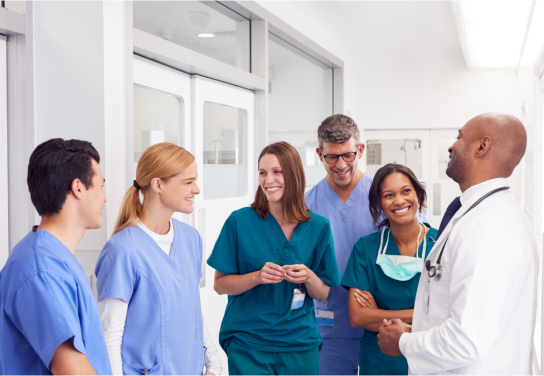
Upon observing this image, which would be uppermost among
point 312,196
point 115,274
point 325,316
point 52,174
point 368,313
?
point 52,174

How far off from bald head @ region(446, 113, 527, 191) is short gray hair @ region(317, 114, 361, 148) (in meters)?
0.73

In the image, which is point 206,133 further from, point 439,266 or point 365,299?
point 439,266

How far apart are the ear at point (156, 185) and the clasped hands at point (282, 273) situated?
0.43 meters

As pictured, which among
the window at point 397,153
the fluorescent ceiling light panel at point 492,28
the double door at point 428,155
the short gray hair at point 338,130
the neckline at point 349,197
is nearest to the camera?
the short gray hair at point 338,130

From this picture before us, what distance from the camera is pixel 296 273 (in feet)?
5.17

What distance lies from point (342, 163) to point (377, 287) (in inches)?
23.0

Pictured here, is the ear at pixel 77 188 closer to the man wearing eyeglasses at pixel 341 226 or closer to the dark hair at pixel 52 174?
the dark hair at pixel 52 174

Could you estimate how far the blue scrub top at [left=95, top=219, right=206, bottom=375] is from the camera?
129cm

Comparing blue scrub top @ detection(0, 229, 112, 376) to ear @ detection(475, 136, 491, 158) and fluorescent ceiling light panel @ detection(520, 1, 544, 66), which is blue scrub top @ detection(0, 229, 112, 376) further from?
fluorescent ceiling light panel @ detection(520, 1, 544, 66)

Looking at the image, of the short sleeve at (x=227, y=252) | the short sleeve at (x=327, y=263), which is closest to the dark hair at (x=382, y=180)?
the short sleeve at (x=327, y=263)

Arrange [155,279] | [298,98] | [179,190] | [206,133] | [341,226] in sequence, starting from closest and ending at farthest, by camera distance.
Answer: [155,279], [179,190], [341,226], [206,133], [298,98]

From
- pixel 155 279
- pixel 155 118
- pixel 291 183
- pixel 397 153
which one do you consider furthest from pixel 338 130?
pixel 397 153

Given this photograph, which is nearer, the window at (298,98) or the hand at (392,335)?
the hand at (392,335)

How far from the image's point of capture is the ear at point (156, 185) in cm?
142
